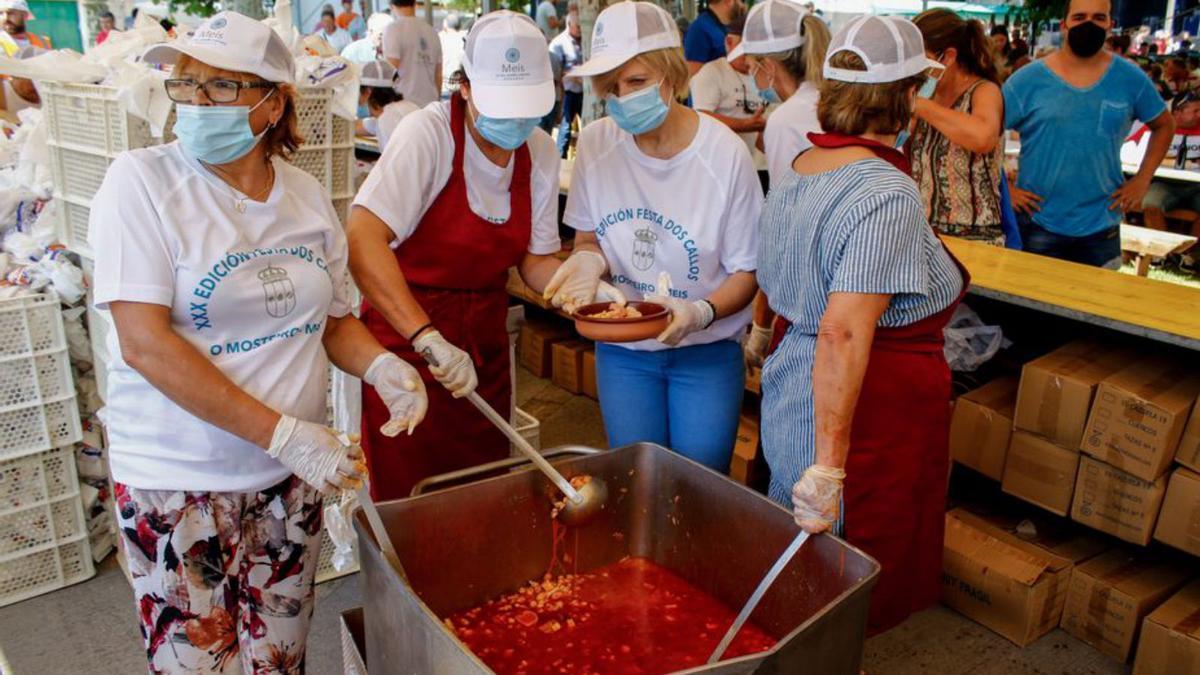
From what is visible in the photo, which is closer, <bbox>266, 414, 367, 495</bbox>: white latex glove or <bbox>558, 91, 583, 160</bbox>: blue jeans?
<bbox>266, 414, 367, 495</bbox>: white latex glove

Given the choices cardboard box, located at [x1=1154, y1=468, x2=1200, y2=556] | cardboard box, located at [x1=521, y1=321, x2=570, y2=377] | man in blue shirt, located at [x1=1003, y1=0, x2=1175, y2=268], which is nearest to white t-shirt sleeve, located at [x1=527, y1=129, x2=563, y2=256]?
cardboard box, located at [x1=1154, y1=468, x2=1200, y2=556]

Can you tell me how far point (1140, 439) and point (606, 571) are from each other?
1.59 metres

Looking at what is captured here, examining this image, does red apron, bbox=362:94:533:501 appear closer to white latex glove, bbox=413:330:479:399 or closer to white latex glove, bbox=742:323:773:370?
white latex glove, bbox=413:330:479:399

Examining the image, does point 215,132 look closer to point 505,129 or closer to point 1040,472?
point 505,129

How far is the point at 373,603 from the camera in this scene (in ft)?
5.19

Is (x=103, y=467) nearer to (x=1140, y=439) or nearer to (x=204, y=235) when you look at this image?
(x=204, y=235)

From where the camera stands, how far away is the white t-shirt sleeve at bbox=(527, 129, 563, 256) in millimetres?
2354

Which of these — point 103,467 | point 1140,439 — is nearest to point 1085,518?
point 1140,439

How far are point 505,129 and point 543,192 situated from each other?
0.97 feet

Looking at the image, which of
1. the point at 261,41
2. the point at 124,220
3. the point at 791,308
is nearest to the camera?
the point at 124,220

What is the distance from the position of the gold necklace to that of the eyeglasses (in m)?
0.13

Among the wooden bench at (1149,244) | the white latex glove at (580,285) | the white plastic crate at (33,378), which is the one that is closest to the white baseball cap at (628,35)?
Answer: the white latex glove at (580,285)

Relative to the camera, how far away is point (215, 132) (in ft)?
5.35

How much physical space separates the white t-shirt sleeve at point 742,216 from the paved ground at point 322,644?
1.34 m
